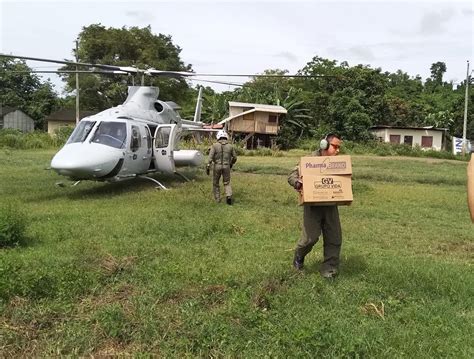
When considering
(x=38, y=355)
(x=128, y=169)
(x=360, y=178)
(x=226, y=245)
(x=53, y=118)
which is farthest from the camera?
(x=53, y=118)

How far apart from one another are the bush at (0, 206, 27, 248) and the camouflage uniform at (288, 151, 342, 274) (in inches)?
156

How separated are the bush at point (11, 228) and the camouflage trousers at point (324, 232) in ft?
13.0

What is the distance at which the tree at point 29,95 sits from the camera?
208 ft

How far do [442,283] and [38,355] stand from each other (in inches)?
168

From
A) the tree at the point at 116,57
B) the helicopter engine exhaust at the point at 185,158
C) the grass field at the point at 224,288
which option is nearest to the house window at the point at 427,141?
the tree at the point at 116,57

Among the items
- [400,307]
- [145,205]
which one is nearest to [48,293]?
[400,307]

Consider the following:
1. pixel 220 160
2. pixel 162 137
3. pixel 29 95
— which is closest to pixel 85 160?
pixel 220 160

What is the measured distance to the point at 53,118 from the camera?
188 ft

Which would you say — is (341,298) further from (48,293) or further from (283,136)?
(283,136)

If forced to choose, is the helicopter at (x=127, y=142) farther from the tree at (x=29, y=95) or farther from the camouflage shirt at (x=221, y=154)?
the tree at (x=29, y=95)

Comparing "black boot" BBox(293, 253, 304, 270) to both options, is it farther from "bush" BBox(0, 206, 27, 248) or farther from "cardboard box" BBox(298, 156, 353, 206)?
"bush" BBox(0, 206, 27, 248)

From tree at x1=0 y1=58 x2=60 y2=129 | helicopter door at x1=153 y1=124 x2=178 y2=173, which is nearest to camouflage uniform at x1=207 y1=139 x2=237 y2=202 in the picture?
helicopter door at x1=153 y1=124 x2=178 y2=173

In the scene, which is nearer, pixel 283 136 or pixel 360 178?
pixel 360 178

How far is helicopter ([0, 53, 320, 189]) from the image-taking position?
38.6 feet
